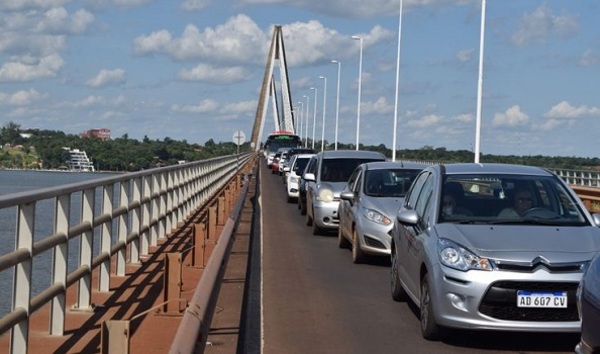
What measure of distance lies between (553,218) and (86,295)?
4446mm

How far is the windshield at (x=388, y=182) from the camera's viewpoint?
655 inches

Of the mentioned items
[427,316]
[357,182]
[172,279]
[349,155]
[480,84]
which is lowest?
[427,316]

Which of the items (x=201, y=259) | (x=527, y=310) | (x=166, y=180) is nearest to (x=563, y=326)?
(x=527, y=310)

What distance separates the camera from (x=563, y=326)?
8680mm

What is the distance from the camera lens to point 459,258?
898cm

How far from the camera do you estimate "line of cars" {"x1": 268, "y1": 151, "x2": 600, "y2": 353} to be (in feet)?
28.4

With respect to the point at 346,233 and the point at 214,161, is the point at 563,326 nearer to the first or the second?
the point at 346,233

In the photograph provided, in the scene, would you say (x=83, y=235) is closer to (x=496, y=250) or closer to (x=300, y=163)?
(x=496, y=250)

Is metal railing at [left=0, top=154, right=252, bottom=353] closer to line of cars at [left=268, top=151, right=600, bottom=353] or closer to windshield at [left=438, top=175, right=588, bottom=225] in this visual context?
line of cars at [left=268, top=151, right=600, bottom=353]

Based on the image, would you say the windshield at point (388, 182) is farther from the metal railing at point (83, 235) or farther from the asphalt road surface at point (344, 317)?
the metal railing at point (83, 235)

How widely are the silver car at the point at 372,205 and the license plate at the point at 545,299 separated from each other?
6.38 m

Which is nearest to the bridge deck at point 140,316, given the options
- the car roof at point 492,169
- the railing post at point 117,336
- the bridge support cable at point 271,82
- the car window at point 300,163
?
the railing post at point 117,336

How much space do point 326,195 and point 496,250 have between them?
11421 millimetres

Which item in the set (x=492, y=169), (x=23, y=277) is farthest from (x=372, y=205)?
(x=23, y=277)
